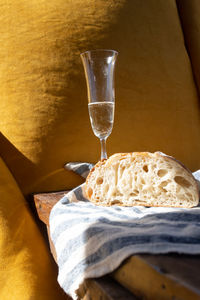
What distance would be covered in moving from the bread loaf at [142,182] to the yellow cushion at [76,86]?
0.34 meters

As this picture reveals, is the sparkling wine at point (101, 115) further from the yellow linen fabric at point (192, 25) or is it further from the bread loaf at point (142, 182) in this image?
the yellow linen fabric at point (192, 25)

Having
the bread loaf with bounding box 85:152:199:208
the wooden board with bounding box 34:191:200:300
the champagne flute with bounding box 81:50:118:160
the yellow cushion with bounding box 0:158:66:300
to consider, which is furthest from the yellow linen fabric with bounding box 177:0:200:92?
the wooden board with bounding box 34:191:200:300

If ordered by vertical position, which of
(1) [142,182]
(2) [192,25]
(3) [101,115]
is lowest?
(1) [142,182]

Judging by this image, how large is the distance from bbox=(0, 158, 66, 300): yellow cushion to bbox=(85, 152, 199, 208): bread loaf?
0.73 feet

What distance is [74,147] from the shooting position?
109 centimetres

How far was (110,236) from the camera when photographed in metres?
0.48

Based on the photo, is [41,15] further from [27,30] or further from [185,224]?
[185,224]

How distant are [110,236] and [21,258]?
0.41 meters

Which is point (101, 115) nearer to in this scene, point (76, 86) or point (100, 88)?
point (100, 88)

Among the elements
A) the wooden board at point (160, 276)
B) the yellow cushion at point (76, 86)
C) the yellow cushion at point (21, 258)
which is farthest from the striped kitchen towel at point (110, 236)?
the yellow cushion at point (76, 86)

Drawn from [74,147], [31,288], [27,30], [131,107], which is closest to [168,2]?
[131,107]

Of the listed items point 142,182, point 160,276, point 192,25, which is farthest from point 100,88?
point 192,25

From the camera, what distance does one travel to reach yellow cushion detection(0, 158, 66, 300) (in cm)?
79

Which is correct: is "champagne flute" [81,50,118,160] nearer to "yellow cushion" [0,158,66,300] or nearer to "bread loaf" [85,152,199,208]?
"bread loaf" [85,152,199,208]
